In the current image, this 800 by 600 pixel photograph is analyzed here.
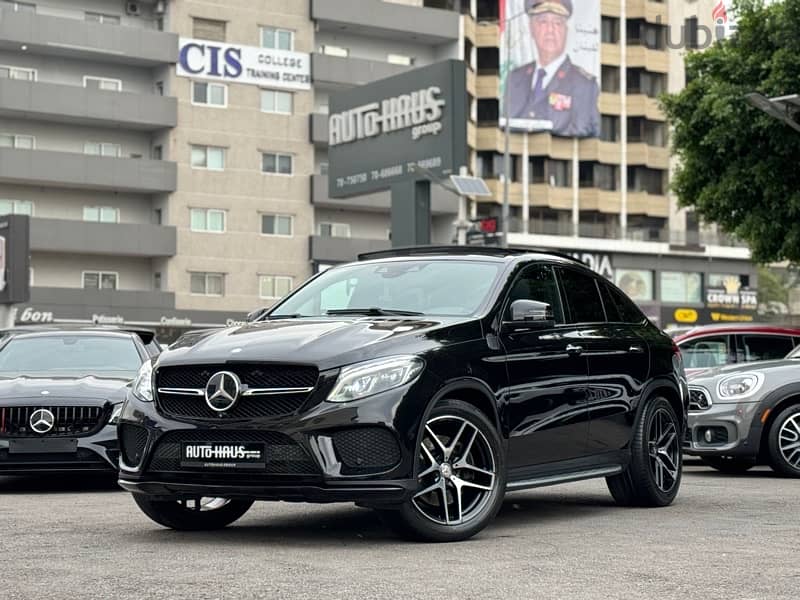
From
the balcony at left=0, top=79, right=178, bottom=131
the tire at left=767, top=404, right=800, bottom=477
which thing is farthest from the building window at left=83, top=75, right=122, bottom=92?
the tire at left=767, top=404, right=800, bottom=477

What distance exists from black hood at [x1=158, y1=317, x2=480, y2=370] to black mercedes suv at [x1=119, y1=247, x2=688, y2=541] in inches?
0.4

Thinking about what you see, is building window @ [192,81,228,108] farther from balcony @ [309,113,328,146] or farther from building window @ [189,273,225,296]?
building window @ [189,273,225,296]

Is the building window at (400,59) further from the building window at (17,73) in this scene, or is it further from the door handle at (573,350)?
the door handle at (573,350)

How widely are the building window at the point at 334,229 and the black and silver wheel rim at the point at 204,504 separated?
57789mm

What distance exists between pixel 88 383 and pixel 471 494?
17.7ft

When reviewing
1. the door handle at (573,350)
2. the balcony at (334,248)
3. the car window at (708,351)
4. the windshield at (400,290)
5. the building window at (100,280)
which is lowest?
the car window at (708,351)

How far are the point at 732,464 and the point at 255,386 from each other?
8.20 meters

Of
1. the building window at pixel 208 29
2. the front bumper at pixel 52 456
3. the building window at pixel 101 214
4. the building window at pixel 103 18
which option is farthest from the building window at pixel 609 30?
the front bumper at pixel 52 456

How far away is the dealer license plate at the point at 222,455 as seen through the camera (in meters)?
7.75

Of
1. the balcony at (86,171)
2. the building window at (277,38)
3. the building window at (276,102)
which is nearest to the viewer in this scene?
the balcony at (86,171)

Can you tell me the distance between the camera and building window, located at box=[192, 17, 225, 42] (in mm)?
62969

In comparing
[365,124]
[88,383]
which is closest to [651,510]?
[88,383]

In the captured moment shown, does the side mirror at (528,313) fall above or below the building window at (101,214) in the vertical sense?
below

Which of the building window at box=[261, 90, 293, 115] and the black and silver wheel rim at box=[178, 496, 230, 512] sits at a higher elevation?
the building window at box=[261, 90, 293, 115]
